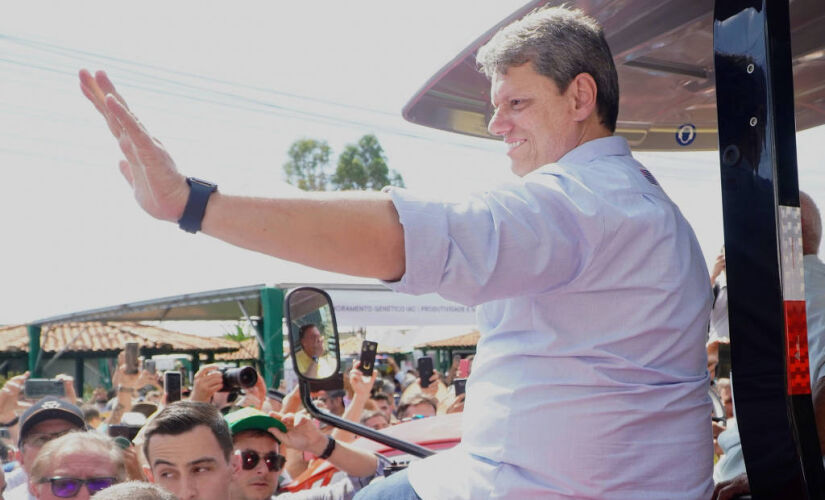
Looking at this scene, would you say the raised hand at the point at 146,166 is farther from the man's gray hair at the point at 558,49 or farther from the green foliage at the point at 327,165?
the green foliage at the point at 327,165

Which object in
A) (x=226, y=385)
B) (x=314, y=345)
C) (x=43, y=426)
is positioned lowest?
(x=43, y=426)

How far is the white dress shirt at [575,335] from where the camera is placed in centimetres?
125

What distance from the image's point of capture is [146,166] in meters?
1.17

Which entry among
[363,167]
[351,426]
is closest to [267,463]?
[351,426]

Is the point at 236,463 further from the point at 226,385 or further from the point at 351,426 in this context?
the point at 351,426

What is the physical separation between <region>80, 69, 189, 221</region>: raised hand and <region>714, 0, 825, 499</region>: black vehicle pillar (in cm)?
87

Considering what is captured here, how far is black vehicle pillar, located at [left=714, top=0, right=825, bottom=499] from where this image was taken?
A: 1.33 metres

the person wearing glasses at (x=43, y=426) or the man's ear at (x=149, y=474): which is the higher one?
the person wearing glasses at (x=43, y=426)

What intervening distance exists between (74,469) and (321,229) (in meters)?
3.06

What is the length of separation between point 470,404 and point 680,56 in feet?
3.59

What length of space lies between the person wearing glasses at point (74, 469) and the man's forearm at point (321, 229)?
2981 mm

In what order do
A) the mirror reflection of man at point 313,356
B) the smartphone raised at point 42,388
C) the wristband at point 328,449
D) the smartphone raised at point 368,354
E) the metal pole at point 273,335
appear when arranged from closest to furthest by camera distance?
the mirror reflection of man at point 313,356, the smartphone raised at point 368,354, the wristband at point 328,449, the smartphone raised at point 42,388, the metal pole at point 273,335

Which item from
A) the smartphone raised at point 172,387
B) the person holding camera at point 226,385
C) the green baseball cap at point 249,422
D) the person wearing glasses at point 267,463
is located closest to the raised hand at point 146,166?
the person holding camera at point 226,385

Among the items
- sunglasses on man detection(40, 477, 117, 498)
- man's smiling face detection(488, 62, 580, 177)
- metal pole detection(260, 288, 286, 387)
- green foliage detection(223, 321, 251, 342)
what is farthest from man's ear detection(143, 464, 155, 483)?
green foliage detection(223, 321, 251, 342)
